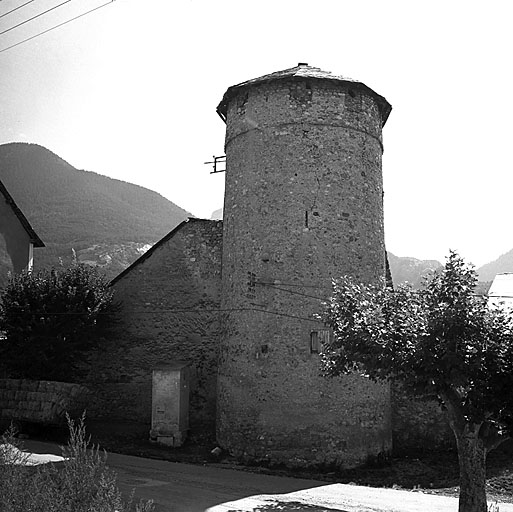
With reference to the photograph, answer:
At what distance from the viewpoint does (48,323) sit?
61.2ft

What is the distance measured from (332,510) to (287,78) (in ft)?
35.3

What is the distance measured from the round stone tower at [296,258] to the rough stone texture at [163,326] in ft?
8.62

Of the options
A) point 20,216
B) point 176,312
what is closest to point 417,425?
point 176,312

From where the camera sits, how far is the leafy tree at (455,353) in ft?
31.8

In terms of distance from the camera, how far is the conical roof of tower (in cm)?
1669

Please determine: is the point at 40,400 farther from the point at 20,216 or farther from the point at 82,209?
the point at 82,209

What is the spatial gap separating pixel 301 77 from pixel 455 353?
31.2 ft

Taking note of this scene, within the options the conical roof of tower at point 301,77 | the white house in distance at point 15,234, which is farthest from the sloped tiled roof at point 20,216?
the conical roof of tower at point 301,77

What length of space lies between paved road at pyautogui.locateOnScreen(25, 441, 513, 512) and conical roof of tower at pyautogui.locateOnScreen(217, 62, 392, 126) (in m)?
9.99

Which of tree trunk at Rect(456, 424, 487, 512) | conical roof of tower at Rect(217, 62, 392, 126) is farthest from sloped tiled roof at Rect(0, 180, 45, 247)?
tree trunk at Rect(456, 424, 487, 512)

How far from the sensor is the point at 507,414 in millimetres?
9422

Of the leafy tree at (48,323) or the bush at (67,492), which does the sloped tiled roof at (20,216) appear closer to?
the leafy tree at (48,323)

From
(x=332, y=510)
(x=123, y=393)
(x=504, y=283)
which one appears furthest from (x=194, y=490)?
(x=504, y=283)

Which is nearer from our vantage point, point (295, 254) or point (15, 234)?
point (295, 254)
